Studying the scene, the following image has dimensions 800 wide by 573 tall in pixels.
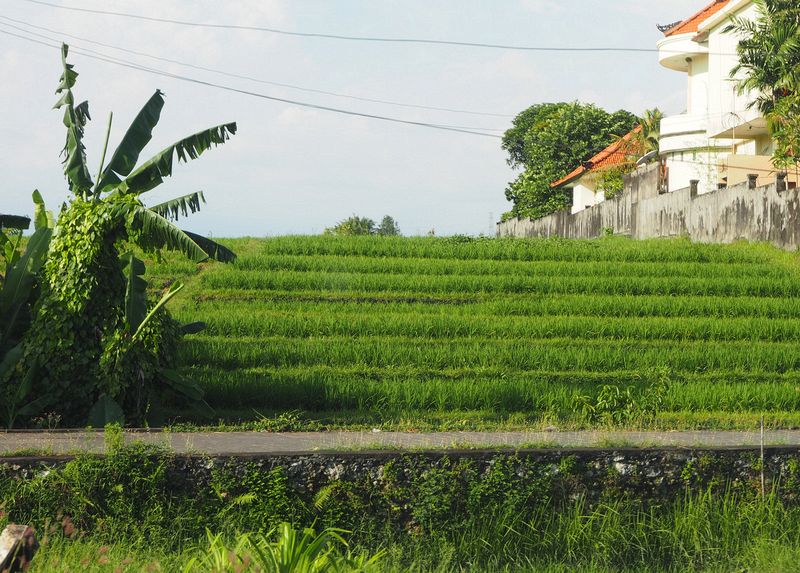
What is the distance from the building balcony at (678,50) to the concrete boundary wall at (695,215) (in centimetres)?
463

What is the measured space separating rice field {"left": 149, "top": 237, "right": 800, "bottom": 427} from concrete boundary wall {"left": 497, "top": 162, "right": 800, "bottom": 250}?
71 cm

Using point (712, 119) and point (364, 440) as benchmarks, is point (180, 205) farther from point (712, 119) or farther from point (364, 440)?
point (712, 119)

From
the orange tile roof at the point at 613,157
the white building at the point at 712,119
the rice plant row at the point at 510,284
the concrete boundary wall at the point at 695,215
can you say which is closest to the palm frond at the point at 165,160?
the rice plant row at the point at 510,284

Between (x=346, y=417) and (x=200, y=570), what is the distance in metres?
5.50

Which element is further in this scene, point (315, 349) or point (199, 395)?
point (315, 349)

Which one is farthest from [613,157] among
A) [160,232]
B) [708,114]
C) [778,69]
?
[160,232]

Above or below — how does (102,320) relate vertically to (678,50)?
below

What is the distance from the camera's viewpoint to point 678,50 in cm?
3519

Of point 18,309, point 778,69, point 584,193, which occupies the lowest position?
point 18,309

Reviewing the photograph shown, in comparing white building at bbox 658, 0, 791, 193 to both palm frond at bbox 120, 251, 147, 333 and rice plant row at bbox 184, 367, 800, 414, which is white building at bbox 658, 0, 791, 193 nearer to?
rice plant row at bbox 184, 367, 800, 414

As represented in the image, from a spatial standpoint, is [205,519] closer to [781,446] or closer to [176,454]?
[176,454]

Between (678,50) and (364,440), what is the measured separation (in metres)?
29.9

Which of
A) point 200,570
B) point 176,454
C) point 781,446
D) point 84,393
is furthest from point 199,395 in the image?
point 781,446

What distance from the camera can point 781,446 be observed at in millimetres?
8461
